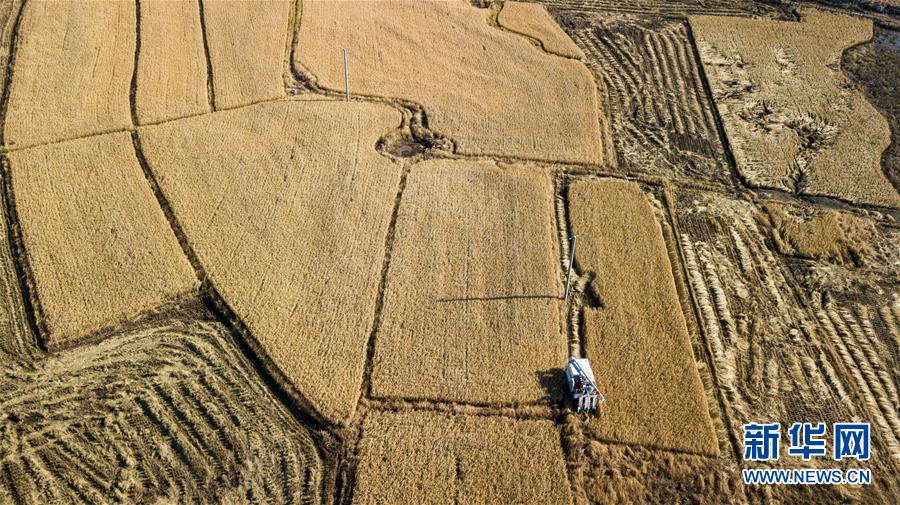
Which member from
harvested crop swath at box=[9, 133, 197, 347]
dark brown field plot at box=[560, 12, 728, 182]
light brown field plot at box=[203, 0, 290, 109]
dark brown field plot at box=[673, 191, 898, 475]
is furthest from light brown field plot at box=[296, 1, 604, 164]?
harvested crop swath at box=[9, 133, 197, 347]

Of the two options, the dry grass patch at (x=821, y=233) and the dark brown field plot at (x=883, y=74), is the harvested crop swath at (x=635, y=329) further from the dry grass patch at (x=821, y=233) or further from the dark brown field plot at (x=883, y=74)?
the dark brown field plot at (x=883, y=74)

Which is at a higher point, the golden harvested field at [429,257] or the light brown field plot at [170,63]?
the light brown field plot at [170,63]

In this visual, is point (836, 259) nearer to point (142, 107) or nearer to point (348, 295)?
point (348, 295)

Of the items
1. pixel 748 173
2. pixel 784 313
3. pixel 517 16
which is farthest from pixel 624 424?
pixel 517 16

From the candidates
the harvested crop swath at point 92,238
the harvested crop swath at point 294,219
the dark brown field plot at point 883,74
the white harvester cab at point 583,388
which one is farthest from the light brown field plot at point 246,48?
the dark brown field plot at point 883,74

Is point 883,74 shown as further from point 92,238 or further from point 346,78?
point 92,238

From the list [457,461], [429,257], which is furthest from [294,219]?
[457,461]
